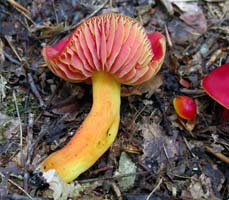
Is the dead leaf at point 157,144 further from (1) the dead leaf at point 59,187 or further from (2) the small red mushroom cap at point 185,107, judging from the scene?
(1) the dead leaf at point 59,187

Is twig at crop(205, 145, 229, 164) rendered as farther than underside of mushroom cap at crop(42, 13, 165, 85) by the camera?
Yes

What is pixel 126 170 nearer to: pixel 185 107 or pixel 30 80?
pixel 185 107

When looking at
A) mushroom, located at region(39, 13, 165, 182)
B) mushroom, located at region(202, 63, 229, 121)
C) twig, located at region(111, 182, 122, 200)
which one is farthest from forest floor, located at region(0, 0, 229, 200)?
Result: mushroom, located at region(202, 63, 229, 121)

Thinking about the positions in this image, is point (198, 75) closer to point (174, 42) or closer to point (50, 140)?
point (174, 42)

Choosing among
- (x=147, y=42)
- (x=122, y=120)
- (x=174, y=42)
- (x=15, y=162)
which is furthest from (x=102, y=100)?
(x=174, y=42)

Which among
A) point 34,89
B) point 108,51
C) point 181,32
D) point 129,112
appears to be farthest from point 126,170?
point 181,32

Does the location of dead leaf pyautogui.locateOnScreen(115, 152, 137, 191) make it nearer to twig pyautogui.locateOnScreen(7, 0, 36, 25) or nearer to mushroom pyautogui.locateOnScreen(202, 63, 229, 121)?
mushroom pyautogui.locateOnScreen(202, 63, 229, 121)
